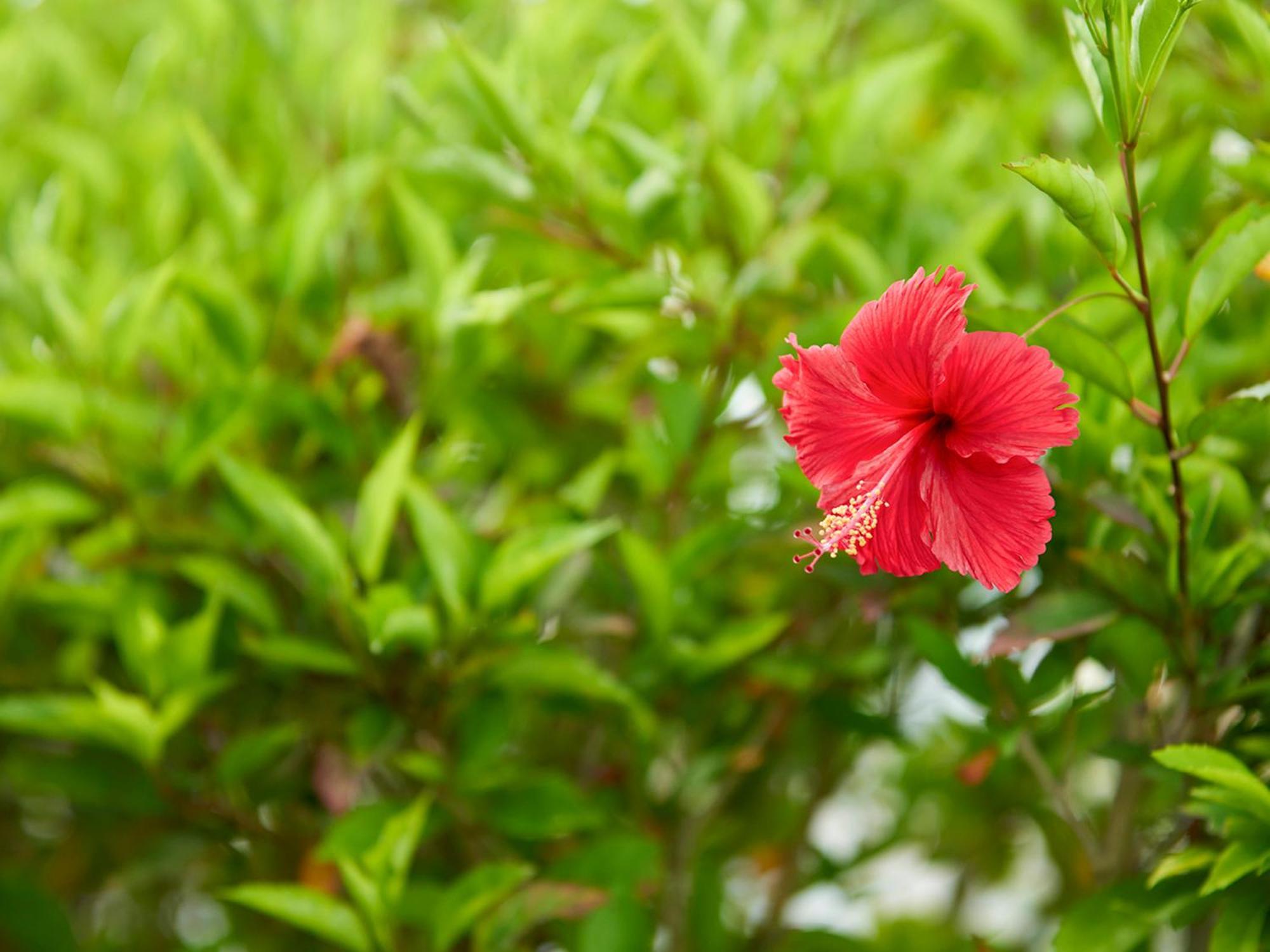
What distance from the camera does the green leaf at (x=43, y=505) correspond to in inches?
47.4

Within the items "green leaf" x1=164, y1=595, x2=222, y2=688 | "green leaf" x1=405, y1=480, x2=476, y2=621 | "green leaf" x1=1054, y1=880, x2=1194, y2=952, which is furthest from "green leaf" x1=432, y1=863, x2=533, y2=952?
"green leaf" x1=1054, y1=880, x2=1194, y2=952

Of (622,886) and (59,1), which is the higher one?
(59,1)

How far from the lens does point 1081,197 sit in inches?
27.1

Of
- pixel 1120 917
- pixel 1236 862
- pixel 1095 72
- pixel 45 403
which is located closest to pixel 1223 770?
pixel 1236 862

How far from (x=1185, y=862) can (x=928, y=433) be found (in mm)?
400

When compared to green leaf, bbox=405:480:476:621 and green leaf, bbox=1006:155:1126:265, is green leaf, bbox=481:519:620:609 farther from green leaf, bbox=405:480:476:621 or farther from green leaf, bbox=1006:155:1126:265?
green leaf, bbox=1006:155:1126:265

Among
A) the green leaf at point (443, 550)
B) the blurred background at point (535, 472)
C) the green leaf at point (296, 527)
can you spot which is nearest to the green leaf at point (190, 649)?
the blurred background at point (535, 472)

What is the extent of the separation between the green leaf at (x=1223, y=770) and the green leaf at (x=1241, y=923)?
77 mm

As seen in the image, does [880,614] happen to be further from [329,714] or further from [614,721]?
[329,714]

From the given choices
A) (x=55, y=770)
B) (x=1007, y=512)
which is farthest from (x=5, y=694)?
(x=1007, y=512)

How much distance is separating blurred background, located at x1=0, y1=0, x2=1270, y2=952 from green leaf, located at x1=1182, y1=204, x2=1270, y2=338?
14 centimetres

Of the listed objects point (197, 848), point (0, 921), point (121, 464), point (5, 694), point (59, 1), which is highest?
point (59, 1)

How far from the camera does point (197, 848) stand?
1412 millimetres

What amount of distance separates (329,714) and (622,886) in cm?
41
